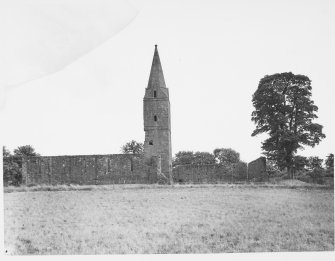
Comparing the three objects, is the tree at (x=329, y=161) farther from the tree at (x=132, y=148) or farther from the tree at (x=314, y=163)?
the tree at (x=132, y=148)

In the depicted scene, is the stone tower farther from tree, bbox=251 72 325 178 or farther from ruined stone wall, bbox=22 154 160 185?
tree, bbox=251 72 325 178

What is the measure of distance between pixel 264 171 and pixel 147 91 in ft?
35.7

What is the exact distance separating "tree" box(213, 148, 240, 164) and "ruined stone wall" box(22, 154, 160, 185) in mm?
30477

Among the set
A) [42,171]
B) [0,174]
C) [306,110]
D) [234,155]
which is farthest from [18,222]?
[234,155]

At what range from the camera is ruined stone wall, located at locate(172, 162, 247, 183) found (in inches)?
927

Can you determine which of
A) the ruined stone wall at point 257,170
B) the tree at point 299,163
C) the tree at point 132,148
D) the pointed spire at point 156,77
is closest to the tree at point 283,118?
the tree at point 299,163

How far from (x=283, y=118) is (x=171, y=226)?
11587 mm

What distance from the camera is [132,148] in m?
53.0

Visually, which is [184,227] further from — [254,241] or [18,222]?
[18,222]

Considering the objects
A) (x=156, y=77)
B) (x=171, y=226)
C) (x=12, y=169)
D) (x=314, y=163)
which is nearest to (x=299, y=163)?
(x=314, y=163)

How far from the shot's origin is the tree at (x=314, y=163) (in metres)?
17.0

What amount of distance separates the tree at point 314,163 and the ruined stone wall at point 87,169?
973 centimetres

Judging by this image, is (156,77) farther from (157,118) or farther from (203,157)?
(203,157)

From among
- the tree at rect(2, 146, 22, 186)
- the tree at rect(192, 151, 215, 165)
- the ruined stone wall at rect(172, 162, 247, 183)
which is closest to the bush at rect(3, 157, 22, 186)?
the tree at rect(2, 146, 22, 186)
